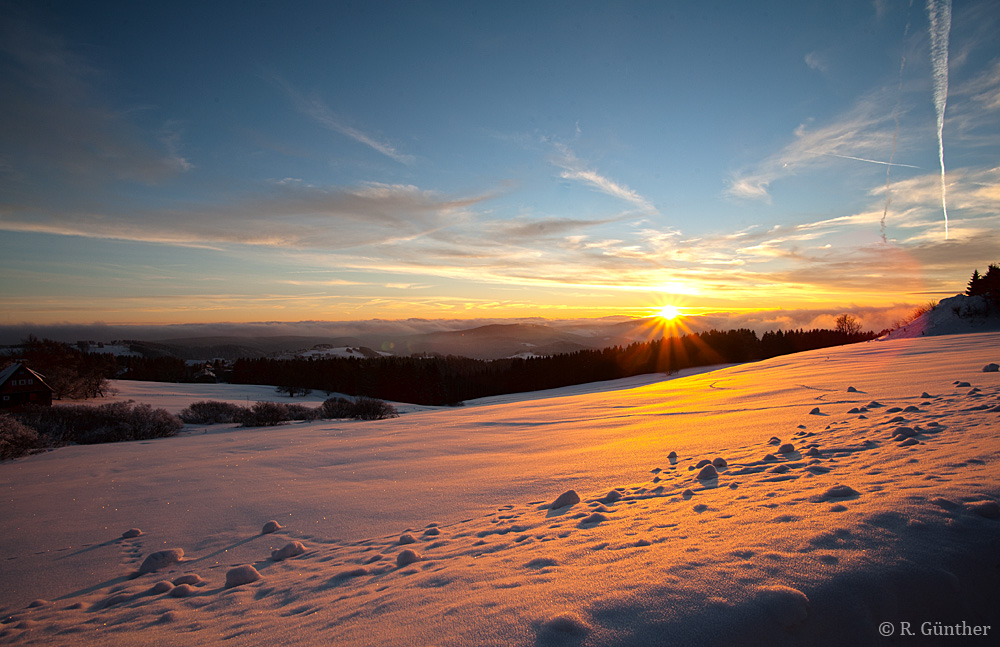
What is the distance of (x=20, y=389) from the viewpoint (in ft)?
50.0

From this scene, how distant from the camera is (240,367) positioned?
61.9m

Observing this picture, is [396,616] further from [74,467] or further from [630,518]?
[74,467]

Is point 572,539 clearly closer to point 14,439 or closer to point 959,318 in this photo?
point 14,439

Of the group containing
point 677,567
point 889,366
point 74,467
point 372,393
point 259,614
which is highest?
point 889,366

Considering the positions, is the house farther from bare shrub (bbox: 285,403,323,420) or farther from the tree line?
the tree line

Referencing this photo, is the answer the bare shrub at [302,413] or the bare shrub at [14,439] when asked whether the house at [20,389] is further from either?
the bare shrub at [14,439]

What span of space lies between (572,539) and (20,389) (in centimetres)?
2155

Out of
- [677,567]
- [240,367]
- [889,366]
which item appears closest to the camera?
[677,567]

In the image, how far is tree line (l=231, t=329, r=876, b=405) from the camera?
4578cm

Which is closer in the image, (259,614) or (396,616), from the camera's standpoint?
(396,616)

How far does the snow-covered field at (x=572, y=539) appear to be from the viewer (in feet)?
5.61

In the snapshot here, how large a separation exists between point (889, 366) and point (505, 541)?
9.62 metres

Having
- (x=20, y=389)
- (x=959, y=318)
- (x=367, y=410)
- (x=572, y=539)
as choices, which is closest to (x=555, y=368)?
(x=367, y=410)

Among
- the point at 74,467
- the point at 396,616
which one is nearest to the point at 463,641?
the point at 396,616
